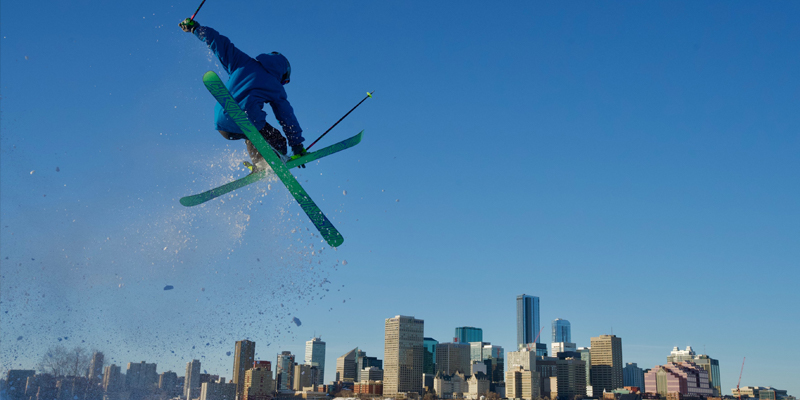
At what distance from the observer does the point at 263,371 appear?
3671 inches

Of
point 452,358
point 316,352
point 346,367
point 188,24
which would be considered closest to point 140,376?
point 188,24

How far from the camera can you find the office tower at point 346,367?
5778 inches

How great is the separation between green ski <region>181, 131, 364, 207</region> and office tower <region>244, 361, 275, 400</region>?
83.9 meters

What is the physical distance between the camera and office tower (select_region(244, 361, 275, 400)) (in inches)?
3572

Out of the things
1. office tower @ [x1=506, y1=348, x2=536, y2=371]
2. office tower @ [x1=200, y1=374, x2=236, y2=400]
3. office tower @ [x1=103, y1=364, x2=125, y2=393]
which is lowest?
office tower @ [x1=200, y1=374, x2=236, y2=400]

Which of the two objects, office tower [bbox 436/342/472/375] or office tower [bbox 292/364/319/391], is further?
office tower [bbox 436/342/472/375]

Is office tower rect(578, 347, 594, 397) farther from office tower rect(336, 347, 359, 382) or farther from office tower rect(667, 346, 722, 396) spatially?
office tower rect(336, 347, 359, 382)

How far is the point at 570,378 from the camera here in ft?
396

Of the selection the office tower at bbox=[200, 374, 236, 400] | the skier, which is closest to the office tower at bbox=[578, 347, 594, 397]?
the office tower at bbox=[200, 374, 236, 400]

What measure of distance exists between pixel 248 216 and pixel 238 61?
132 inches

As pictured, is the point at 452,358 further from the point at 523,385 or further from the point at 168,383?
the point at 168,383

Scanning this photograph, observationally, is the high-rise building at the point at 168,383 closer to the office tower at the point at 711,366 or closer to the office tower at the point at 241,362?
the office tower at the point at 241,362

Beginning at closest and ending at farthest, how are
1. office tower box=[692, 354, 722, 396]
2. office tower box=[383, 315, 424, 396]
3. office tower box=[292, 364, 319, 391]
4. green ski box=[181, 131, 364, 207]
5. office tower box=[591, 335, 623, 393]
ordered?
green ski box=[181, 131, 364, 207] → office tower box=[292, 364, 319, 391] → office tower box=[383, 315, 424, 396] → office tower box=[591, 335, 623, 393] → office tower box=[692, 354, 722, 396]

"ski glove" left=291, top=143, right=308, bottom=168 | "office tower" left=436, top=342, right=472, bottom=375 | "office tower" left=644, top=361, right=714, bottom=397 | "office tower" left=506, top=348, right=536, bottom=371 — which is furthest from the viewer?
"office tower" left=436, top=342, right=472, bottom=375
